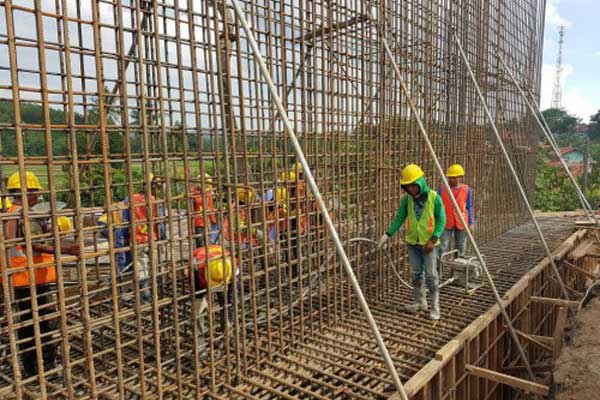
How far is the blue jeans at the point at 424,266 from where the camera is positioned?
230 inches

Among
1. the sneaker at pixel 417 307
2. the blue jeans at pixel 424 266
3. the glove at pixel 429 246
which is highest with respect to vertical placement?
the glove at pixel 429 246

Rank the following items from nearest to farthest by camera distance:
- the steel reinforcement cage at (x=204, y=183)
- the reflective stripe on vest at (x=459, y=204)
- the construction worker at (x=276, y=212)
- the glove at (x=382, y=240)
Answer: the steel reinforcement cage at (x=204, y=183), the construction worker at (x=276, y=212), the glove at (x=382, y=240), the reflective stripe on vest at (x=459, y=204)

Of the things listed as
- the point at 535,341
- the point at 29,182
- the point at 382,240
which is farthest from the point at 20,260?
the point at 535,341

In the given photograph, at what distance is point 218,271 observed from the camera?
4.23 metres

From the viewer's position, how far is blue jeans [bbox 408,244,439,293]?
19.2 feet

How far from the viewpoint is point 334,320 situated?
5.75m

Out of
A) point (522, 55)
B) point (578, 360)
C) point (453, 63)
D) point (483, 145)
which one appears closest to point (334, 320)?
point (578, 360)

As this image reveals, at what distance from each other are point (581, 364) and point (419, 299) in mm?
1881

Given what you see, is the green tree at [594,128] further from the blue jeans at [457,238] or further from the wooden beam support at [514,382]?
the wooden beam support at [514,382]

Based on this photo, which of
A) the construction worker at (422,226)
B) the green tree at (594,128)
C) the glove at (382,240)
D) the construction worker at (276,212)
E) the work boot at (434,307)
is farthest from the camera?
the green tree at (594,128)

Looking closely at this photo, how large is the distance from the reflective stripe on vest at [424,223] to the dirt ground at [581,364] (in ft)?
6.47

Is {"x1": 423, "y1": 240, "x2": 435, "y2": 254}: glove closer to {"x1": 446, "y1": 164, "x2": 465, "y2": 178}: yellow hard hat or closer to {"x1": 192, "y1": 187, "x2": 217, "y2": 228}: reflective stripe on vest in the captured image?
{"x1": 446, "y1": 164, "x2": 465, "y2": 178}: yellow hard hat

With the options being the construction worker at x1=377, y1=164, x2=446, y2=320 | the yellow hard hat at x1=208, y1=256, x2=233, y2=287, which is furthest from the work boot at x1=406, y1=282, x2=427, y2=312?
the yellow hard hat at x1=208, y1=256, x2=233, y2=287

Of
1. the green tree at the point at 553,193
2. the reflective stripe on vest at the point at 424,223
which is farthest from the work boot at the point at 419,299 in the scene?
the green tree at the point at 553,193
